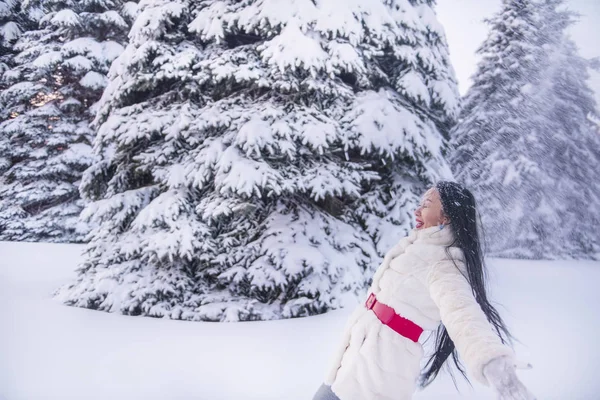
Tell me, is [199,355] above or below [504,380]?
below

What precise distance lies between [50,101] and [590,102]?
17.3m

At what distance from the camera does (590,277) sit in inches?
372

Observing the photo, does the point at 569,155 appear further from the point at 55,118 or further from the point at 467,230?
the point at 55,118

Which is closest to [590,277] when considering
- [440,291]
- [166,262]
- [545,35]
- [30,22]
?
[545,35]

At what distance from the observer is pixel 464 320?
49.1 inches

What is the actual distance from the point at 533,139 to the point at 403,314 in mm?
15552

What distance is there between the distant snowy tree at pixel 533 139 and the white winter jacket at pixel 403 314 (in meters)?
13.5

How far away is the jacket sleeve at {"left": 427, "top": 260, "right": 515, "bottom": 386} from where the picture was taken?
1.15 metres

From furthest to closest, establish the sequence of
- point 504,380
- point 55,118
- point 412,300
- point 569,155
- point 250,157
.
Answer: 1. point 569,155
2. point 55,118
3. point 250,157
4. point 412,300
5. point 504,380

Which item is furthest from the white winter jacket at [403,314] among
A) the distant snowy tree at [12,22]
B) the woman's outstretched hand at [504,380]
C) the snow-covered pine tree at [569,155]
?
the snow-covered pine tree at [569,155]

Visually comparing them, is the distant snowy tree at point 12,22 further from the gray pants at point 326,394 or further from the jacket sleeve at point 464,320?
the jacket sleeve at point 464,320

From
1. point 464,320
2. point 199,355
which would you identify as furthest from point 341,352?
point 199,355

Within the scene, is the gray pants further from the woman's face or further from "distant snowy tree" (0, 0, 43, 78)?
"distant snowy tree" (0, 0, 43, 78)

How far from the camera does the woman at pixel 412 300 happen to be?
4.76 feet
